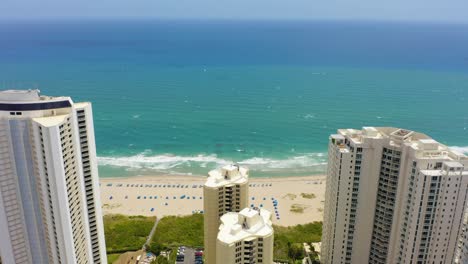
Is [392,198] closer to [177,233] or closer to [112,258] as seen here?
[177,233]

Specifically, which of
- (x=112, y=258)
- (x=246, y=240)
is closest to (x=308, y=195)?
(x=112, y=258)

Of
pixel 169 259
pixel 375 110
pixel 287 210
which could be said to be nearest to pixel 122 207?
pixel 169 259

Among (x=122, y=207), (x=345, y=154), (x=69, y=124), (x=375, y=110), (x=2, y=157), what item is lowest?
(x=122, y=207)

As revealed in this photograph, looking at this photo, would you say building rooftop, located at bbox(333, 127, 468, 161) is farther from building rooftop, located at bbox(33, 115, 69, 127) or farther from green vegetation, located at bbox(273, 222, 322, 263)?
building rooftop, located at bbox(33, 115, 69, 127)

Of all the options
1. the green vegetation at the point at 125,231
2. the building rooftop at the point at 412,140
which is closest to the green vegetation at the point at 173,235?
the green vegetation at the point at 125,231

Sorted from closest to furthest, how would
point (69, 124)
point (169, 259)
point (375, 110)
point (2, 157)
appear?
point (2, 157)
point (69, 124)
point (169, 259)
point (375, 110)

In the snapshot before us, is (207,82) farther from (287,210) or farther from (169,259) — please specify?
(169,259)

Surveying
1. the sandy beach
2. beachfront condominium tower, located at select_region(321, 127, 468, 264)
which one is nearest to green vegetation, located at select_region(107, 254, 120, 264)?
the sandy beach
